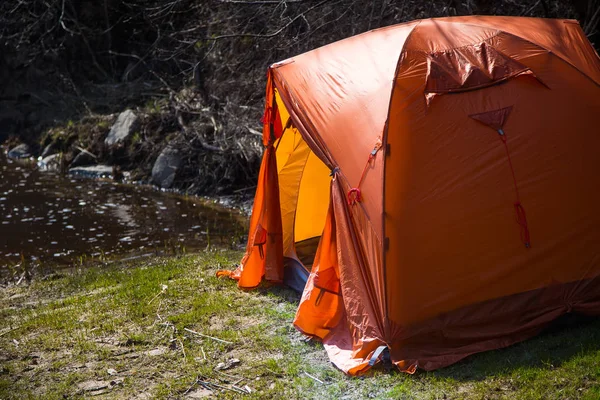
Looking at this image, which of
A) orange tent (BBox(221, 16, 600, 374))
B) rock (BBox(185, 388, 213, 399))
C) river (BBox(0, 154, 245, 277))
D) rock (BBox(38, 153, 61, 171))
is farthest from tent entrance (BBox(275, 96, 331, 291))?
rock (BBox(38, 153, 61, 171))

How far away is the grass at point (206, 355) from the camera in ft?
16.2

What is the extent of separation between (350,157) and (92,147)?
11517 millimetres

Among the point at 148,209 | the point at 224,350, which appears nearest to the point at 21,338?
the point at 224,350

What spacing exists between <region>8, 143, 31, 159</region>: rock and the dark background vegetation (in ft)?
Result: 0.88

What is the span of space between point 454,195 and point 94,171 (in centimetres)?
1148

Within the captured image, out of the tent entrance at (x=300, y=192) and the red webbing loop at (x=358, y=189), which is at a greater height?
the red webbing loop at (x=358, y=189)

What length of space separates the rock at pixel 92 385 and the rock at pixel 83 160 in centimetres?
1105

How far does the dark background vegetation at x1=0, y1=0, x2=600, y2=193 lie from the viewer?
446 inches

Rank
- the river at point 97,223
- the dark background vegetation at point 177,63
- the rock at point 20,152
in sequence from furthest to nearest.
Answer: the rock at point 20,152, the dark background vegetation at point 177,63, the river at point 97,223

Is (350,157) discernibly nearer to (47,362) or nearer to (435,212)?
(435,212)

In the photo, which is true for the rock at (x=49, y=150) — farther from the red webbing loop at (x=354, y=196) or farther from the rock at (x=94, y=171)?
the red webbing loop at (x=354, y=196)

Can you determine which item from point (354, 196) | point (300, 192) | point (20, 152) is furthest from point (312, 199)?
point (20, 152)

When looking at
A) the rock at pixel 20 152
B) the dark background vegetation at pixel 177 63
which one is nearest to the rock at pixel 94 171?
the dark background vegetation at pixel 177 63

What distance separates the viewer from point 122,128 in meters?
15.8
